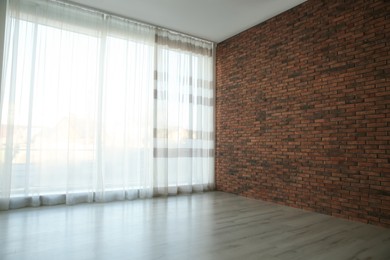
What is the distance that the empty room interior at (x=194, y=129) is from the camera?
3266 mm

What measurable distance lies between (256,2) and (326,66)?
5.70ft

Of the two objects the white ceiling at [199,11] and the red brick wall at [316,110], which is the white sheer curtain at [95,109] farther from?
the red brick wall at [316,110]

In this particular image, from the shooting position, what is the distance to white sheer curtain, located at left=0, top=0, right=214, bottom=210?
4445 mm

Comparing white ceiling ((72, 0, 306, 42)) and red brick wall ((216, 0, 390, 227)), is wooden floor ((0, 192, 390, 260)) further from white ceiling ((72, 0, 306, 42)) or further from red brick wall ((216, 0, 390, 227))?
white ceiling ((72, 0, 306, 42))

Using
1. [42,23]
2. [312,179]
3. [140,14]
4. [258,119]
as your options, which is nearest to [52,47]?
[42,23]

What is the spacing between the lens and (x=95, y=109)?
16.7 ft

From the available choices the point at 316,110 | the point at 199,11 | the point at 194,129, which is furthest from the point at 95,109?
the point at 316,110

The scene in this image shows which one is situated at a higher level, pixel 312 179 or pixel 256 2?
pixel 256 2

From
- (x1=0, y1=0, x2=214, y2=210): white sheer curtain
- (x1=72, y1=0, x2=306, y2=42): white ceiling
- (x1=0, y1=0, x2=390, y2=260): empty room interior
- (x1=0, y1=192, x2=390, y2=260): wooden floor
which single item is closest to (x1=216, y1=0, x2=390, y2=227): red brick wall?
(x1=0, y1=0, x2=390, y2=260): empty room interior

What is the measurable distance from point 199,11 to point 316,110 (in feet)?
9.55

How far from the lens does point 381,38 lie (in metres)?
3.70

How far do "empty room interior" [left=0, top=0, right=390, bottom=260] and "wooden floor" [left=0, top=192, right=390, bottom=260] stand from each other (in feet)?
0.10

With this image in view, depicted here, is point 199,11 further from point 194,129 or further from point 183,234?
point 183,234

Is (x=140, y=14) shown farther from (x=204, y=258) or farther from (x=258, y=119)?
(x=204, y=258)
